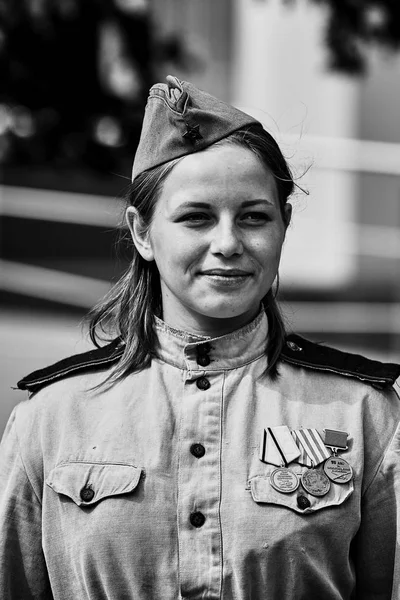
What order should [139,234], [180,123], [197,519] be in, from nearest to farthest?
1. [197,519]
2. [180,123]
3. [139,234]

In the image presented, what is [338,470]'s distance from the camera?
2725mm

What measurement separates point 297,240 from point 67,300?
248 centimetres

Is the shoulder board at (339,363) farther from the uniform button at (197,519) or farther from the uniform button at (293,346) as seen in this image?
the uniform button at (197,519)

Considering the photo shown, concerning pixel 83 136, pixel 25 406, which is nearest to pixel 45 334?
pixel 83 136

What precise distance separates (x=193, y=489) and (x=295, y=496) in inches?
8.5

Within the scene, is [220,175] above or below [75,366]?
above

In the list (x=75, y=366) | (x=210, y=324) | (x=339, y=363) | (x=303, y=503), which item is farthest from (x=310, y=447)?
(x=75, y=366)

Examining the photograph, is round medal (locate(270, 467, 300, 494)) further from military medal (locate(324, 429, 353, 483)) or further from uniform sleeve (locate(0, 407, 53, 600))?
uniform sleeve (locate(0, 407, 53, 600))

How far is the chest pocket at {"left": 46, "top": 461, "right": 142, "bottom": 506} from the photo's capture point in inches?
107

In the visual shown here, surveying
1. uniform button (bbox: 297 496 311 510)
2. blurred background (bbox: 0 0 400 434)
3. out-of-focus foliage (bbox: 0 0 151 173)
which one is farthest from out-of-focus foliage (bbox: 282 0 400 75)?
uniform button (bbox: 297 496 311 510)

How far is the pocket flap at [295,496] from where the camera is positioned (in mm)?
2676

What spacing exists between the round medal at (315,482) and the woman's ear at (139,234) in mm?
592

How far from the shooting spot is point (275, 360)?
286 centimetres

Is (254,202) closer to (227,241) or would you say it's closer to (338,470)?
(227,241)
